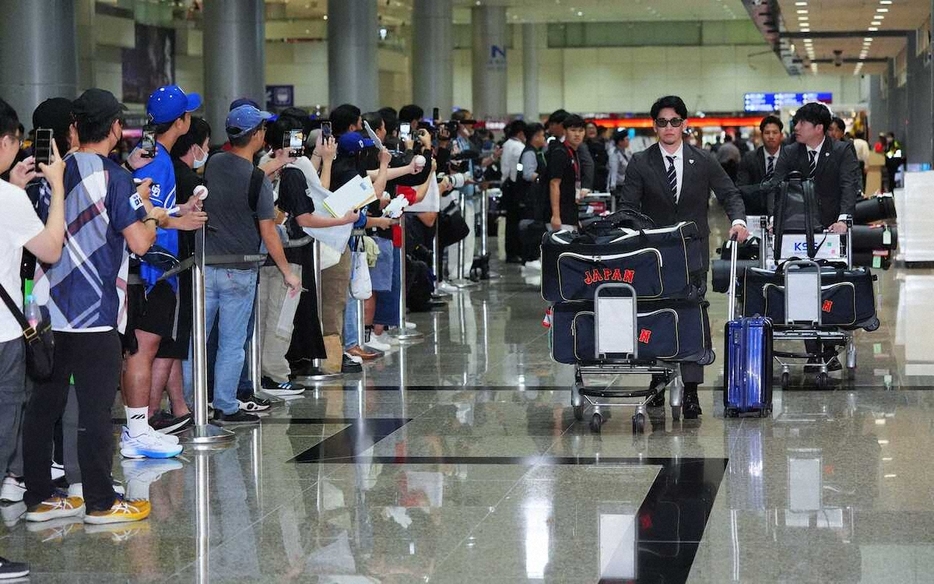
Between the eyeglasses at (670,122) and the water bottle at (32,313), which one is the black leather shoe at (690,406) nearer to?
the eyeglasses at (670,122)

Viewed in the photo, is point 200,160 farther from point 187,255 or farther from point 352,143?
point 352,143

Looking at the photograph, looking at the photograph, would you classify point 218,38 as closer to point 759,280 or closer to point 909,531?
point 759,280

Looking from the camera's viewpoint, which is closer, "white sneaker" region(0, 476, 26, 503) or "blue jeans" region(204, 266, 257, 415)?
"white sneaker" region(0, 476, 26, 503)

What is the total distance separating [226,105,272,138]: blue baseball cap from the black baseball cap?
6.55 feet

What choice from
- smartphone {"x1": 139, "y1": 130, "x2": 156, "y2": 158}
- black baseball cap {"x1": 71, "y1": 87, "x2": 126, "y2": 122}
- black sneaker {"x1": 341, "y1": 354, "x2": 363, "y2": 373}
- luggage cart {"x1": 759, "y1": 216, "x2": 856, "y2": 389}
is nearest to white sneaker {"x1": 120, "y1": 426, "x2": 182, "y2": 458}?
smartphone {"x1": 139, "y1": 130, "x2": 156, "y2": 158}

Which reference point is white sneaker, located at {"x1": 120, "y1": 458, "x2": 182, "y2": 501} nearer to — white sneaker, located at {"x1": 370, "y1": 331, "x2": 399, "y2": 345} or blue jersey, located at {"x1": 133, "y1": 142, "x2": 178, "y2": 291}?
blue jersey, located at {"x1": 133, "y1": 142, "x2": 178, "y2": 291}

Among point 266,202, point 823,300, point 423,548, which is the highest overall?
point 266,202

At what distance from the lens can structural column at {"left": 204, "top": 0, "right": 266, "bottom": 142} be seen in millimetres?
25672

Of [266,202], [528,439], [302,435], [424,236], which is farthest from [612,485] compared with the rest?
[424,236]

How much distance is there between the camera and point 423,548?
17.4ft

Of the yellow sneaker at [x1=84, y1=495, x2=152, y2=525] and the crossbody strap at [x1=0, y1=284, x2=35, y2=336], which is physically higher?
the crossbody strap at [x1=0, y1=284, x2=35, y2=336]

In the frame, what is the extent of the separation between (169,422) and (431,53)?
33319 millimetres

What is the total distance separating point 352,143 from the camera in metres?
10.1

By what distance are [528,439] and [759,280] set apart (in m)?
2.49
